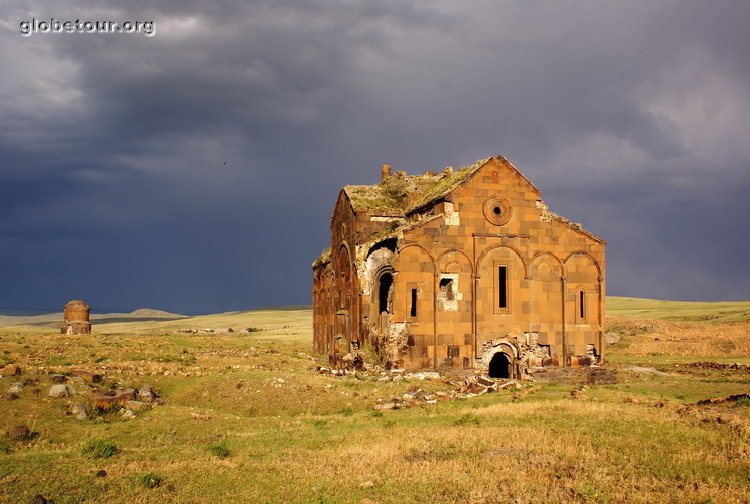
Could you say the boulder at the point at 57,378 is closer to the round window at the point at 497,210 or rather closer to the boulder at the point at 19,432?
the boulder at the point at 19,432

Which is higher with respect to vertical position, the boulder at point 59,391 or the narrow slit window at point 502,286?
the narrow slit window at point 502,286

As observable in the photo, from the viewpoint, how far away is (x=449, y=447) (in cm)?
1199

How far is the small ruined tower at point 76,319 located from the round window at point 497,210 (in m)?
31.5

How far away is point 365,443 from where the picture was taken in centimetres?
1264

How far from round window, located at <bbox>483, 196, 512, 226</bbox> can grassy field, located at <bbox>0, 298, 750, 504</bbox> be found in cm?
676

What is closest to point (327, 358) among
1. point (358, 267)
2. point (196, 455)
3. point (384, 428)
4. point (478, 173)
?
point (358, 267)

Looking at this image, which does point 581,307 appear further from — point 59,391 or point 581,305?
point 59,391

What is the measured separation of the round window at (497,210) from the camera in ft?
86.2

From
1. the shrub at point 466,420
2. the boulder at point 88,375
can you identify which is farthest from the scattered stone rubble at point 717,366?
the boulder at point 88,375

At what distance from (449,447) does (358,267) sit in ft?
49.4

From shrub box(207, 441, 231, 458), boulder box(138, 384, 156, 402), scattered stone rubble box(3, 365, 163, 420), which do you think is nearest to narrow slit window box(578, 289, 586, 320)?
scattered stone rubble box(3, 365, 163, 420)

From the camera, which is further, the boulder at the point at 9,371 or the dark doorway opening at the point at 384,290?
the dark doorway opening at the point at 384,290

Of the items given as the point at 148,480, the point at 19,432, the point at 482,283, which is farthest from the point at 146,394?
the point at 482,283

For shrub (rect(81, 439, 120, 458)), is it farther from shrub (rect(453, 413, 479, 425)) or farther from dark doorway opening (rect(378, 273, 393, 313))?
dark doorway opening (rect(378, 273, 393, 313))
